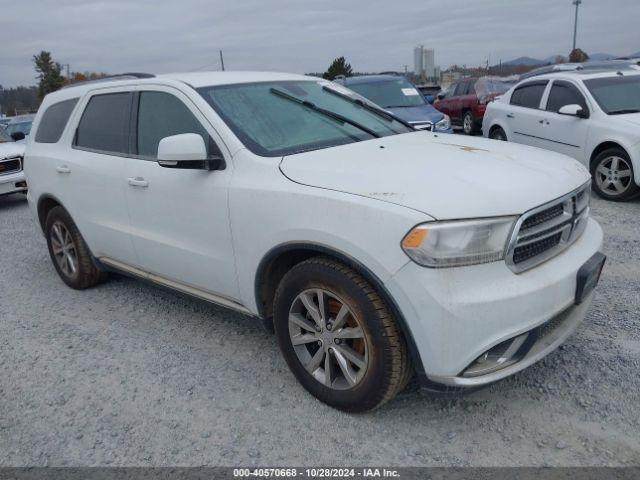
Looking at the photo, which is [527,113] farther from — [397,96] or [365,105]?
[365,105]

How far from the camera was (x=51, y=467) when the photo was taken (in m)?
2.70

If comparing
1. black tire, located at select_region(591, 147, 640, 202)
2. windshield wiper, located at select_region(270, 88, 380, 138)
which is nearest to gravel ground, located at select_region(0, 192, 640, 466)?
windshield wiper, located at select_region(270, 88, 380, 138)

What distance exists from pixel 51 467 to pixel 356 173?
205 centimetres

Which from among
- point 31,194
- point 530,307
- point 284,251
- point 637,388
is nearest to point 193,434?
point 284,251

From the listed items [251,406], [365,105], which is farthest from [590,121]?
[251,406]

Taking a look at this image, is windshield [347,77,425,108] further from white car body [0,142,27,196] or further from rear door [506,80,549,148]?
white car body [0,142,27,196]

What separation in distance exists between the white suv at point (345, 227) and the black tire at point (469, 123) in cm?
1120

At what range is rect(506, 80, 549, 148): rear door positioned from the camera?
834cm

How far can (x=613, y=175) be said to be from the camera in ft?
22.9

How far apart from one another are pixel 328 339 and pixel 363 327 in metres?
0.29

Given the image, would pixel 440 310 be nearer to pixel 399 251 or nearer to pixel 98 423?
pixel 399 251

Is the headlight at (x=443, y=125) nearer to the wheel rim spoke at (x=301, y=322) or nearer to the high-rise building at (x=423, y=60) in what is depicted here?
the wheel rim spoke at (x=301, y=322)

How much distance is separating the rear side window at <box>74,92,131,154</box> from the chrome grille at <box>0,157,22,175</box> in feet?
19.9

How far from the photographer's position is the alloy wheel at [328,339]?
275 centimetres
